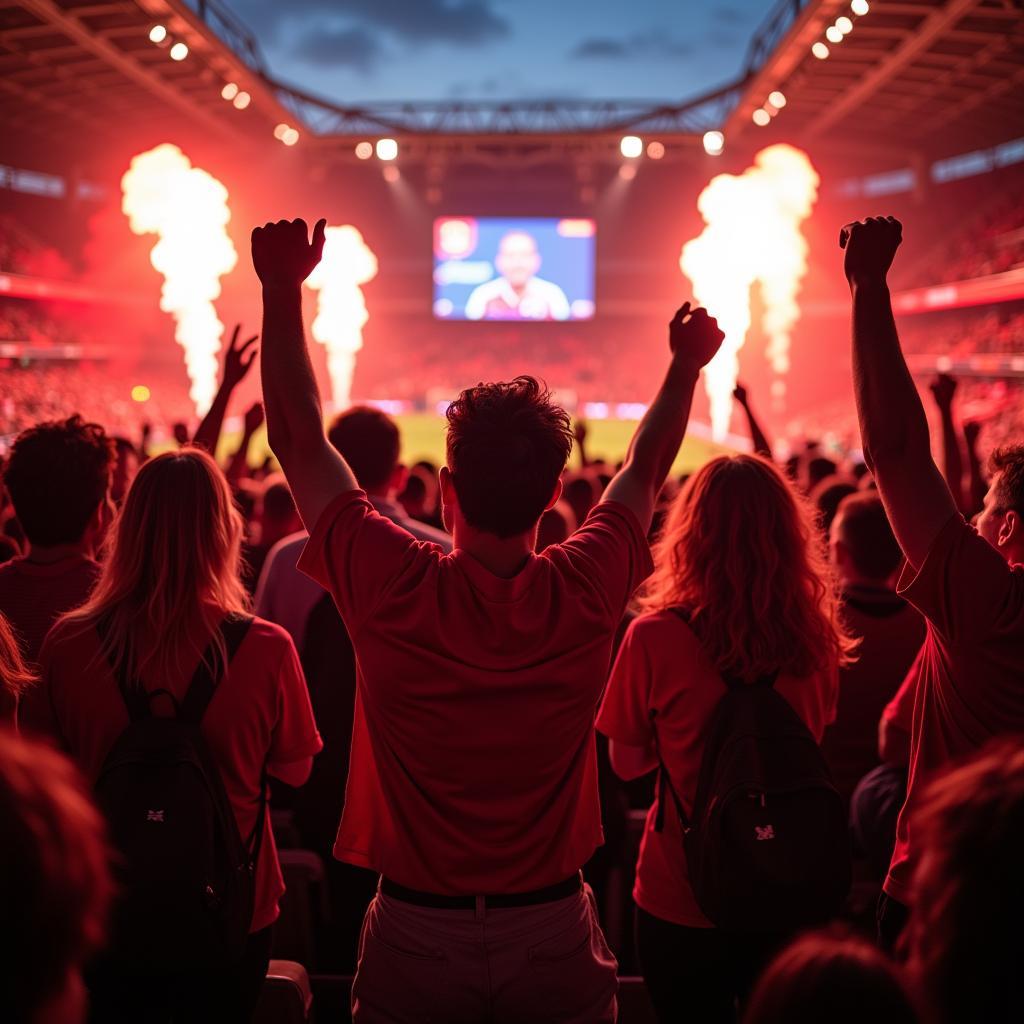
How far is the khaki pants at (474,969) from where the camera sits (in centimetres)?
204

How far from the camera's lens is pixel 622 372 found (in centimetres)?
4641

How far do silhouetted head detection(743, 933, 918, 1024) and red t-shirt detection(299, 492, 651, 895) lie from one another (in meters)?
0.97

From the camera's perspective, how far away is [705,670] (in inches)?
100

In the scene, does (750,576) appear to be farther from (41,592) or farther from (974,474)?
(974,474)

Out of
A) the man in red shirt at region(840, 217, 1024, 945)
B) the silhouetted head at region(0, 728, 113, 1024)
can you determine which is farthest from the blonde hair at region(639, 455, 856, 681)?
the silhouetted head at region(0, 728, 113, 1024)

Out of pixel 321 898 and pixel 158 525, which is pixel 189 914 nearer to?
pixel 158 525

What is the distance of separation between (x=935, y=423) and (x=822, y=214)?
14005 mm

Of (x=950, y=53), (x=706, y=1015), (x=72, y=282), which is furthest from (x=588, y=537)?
(x=72, y=282)

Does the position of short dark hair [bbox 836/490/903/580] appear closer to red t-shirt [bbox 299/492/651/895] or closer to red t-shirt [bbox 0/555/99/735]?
red t-shirt [bbox 299/492/651/895]

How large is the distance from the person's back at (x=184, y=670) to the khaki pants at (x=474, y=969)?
0.56 m

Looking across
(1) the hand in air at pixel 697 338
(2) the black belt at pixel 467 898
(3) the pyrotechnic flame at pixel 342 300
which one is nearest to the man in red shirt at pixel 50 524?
(2) the black belt at pixel 467 898

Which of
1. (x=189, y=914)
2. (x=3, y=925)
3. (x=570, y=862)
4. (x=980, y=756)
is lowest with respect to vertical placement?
(x=189, y=914)

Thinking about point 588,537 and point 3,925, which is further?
point 588,537

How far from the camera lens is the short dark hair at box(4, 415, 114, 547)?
122 inches
